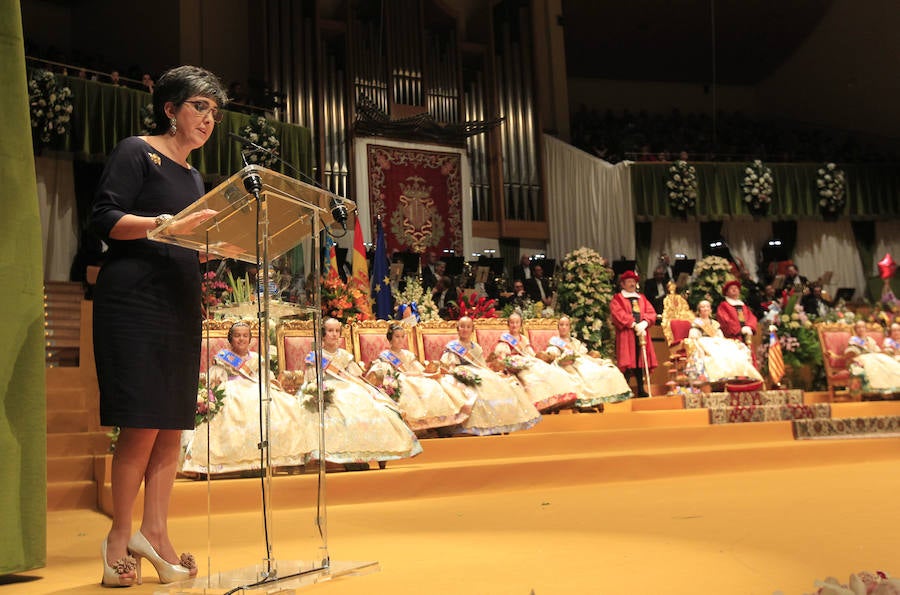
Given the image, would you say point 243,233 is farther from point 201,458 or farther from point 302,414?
point 201,458

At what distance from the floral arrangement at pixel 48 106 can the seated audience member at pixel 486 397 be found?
5185 millimetres

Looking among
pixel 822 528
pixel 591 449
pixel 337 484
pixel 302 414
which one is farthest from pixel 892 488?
pixel 302 414

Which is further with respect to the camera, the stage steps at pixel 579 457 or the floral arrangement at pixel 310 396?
the stage steps at pixel 579 457

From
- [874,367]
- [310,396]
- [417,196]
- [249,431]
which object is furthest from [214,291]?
[417,196]

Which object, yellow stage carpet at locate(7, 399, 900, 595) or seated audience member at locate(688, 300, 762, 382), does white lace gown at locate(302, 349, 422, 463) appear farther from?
seated audience member at locate(688, 300, 762, 382)

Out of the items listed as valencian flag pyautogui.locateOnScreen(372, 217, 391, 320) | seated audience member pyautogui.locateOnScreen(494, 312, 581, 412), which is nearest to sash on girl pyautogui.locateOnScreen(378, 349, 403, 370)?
seated audience member pyautogui.locateOnScreen(494, 312, 581, 412)

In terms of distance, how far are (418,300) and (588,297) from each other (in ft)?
7.26

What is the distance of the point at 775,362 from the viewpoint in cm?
1020

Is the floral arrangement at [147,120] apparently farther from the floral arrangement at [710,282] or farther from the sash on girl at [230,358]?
the sash on girl at [230,358]

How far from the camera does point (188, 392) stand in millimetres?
2697

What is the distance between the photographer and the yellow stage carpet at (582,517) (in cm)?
263

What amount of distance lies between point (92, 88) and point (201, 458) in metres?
6.22

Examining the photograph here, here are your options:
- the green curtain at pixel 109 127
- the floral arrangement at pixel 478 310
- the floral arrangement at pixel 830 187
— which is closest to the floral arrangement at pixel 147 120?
the green curtain at pixel 109 127

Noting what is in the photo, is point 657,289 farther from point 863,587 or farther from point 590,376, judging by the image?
point 863,587
